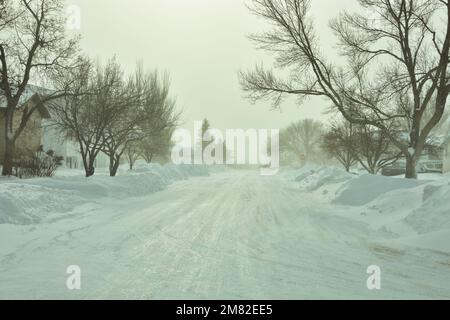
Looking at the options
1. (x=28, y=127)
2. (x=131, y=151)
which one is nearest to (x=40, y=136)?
(x=28, y=127)

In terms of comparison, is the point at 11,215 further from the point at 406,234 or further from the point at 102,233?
the point at 406,234

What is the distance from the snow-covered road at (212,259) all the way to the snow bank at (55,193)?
2.26ft

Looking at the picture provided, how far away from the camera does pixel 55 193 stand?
1345 centimetres

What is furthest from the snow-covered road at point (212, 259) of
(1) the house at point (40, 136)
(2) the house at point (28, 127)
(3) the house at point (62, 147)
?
(3) the house at point (62, 147)

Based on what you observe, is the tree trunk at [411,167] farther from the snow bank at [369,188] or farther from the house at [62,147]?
the house at [62,147]

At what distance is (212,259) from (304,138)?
10030cm

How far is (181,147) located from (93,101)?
51510mm

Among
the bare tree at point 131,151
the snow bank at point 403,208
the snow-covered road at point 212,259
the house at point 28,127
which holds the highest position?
the house at point 28,127

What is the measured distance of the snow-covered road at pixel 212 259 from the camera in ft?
17.2

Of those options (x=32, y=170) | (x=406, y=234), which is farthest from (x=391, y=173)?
(x=406, y=234)

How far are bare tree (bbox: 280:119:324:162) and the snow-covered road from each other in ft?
306

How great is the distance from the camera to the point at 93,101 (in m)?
23.4

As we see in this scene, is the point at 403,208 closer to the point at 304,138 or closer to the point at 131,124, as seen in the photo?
the point at 131,124
